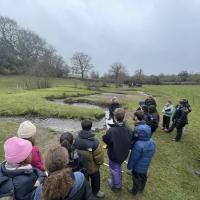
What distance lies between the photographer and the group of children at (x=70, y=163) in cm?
322

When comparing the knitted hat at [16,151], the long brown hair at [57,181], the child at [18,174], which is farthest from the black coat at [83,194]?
the knitted hat at [16,151]

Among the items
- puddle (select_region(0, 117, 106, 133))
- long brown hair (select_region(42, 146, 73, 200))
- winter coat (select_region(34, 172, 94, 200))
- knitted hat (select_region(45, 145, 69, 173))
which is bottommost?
puddle (select_region(0, 117, 106, 133))

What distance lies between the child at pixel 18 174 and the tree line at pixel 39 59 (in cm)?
5445

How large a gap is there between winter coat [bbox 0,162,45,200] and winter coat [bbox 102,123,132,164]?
255 centimetres

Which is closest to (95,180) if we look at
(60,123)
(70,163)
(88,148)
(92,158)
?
(92,158)

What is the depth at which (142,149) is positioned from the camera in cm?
573

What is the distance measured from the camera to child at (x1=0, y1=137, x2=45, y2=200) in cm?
338

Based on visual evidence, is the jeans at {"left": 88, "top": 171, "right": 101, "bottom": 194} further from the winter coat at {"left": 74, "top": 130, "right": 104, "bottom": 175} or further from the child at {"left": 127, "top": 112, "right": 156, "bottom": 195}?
the child at {"left": 127, "top": 112, "right": 156, "bottom": 195}

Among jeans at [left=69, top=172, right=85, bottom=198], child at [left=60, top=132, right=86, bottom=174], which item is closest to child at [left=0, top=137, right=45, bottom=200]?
jeans at [left=69, top=172, right=85, bottom=198]

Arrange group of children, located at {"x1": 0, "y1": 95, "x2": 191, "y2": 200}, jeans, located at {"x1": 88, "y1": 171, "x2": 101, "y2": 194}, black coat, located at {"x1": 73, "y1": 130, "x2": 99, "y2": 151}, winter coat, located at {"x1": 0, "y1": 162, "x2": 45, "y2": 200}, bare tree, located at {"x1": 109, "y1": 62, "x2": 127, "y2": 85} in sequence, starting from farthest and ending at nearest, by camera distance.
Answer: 1. bare tree, located at {"x1": 109, "y1": 62, "x2": 127, "y2": 85}
2. jeans, located at {"x1": 88, "y1": 171, "x2": 101, "y2": 194}
3. black coat, located at {"x1": 73, "y1": 130, "x2": 99, "y2": 151}
4. winter coat, located at {"x1": 0, "y1": 162, "x2": 45, "y2": 200}
5. group of children, located at {"x1": 0, "y1": 95, "x2": 191, "y2": 200}

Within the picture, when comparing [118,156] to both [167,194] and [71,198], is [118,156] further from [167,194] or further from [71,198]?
[71,198]

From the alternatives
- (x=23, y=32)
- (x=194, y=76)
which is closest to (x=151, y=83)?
(x=194, y=76)

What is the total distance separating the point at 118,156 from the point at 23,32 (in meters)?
70.2

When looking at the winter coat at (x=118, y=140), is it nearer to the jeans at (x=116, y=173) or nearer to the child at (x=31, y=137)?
the jeans at (x=116, y=173)
